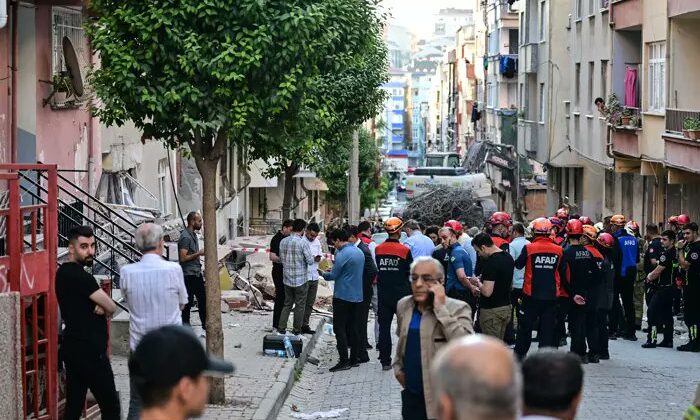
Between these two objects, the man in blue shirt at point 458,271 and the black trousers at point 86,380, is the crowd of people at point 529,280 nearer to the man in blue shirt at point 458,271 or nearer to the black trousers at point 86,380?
the man in blue shirt at point 458,271

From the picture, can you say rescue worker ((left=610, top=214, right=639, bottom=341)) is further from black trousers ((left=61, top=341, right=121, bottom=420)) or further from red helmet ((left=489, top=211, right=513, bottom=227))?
black trousers ((left=61, top=341, right=121, bottom=420))

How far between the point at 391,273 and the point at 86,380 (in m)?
6.20

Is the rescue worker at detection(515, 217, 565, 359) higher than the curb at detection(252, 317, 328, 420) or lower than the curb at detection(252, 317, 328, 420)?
higher

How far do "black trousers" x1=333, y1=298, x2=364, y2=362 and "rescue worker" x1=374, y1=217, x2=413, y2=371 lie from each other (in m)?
0.85

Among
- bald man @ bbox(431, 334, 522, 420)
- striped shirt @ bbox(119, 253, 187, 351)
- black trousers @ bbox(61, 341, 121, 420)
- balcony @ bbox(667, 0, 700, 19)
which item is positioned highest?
balcony @ bbox(667, 0, 700, 19)

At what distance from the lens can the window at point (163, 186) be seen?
3002 cm

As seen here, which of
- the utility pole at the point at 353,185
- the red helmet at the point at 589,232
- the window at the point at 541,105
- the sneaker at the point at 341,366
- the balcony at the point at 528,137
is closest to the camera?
the red helmet at the point at 589,232

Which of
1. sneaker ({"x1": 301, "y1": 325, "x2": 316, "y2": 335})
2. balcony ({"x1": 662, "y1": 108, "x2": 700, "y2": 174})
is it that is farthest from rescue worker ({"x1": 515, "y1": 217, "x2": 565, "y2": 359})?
balcony ({"x1": 662, "y1": 108, "x2": 700, "y2": 174})

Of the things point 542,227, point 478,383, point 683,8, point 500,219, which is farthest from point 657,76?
point 478,383

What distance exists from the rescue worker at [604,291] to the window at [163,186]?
1457cm

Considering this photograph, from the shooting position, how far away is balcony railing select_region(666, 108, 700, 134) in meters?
26.4

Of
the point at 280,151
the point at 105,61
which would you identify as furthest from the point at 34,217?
the point at 280,151

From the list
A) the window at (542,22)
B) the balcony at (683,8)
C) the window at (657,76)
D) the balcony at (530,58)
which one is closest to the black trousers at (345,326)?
the balcony at (683,8)

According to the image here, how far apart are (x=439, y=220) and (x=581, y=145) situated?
4.78 m
